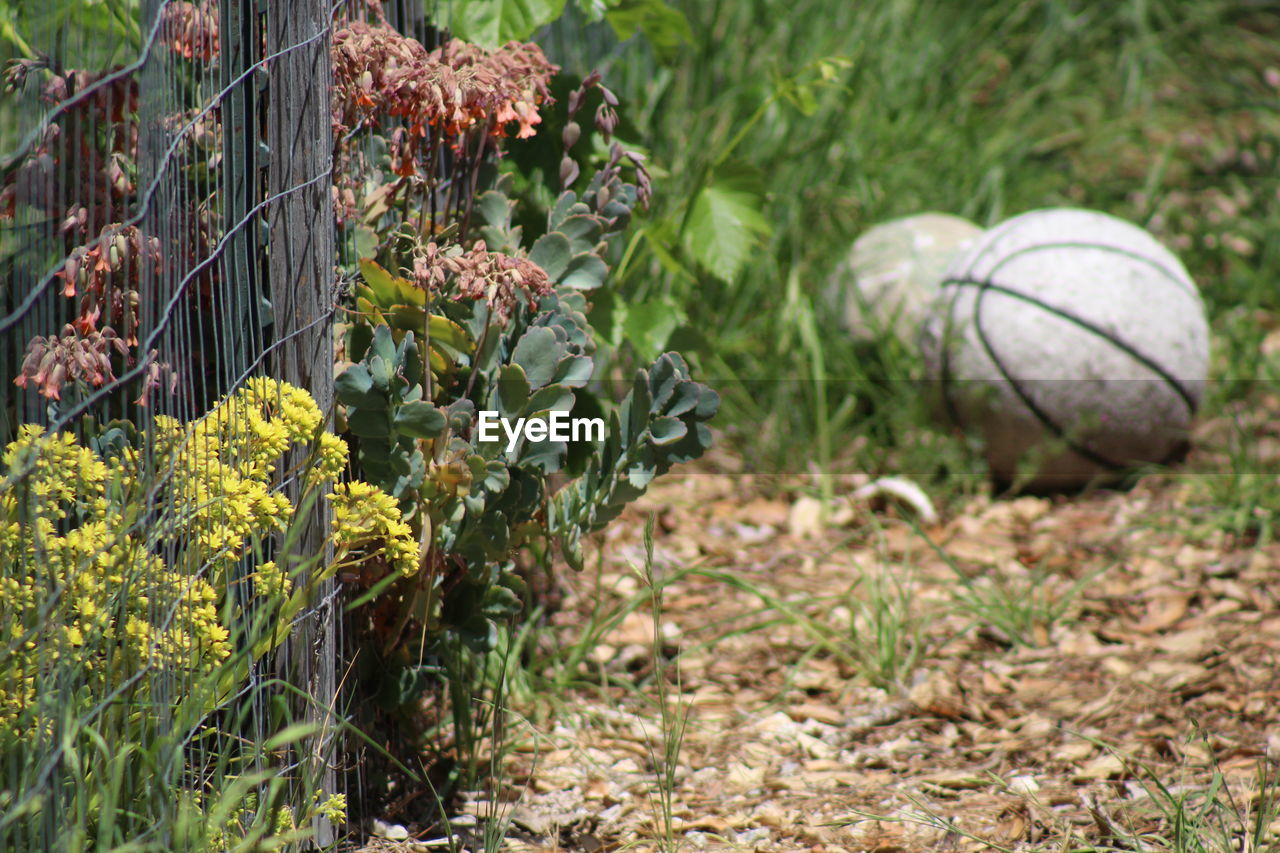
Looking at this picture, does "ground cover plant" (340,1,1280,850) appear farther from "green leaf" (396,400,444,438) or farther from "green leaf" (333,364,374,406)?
"green leaf" (333,364,374,406)

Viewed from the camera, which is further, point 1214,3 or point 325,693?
point 1214,3

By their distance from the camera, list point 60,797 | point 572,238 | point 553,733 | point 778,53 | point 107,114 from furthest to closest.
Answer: point 778,53
point 553,733
point 572,238
point 107,114
point 60,797

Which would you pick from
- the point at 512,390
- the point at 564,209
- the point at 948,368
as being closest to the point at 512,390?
the point at 512,390

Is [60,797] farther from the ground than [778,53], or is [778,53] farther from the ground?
[778,53]

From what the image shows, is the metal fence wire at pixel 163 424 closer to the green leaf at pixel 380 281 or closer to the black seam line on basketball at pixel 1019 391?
the green leaf at pixel 380 281

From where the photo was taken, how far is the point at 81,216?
1.58m

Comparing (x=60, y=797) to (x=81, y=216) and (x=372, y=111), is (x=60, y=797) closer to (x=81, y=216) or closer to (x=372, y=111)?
(x=81, y=216)

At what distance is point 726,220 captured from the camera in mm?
3168

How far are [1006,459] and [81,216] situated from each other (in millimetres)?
3185

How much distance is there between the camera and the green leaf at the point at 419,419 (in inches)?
76.0

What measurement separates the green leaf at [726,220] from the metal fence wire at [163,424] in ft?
4.46

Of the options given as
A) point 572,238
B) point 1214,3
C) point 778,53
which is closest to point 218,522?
point 572,238

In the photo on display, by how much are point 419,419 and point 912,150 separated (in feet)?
12.0

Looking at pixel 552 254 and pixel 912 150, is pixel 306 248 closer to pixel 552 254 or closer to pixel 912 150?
pixel 552 254
